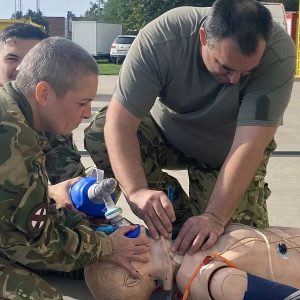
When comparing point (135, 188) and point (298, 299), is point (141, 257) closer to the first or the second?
point (135, 188)

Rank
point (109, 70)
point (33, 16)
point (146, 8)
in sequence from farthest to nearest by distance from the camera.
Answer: point (33, 16), point (146, 8), point (109, 70)

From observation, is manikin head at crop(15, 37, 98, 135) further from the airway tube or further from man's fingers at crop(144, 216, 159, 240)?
the airway tube

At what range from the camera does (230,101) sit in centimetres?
304

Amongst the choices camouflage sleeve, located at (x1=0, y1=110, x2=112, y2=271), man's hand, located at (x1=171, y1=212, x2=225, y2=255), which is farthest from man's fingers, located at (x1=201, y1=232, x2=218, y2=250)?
camouflage sleeve, located at (x1=0, y1=110, x2=112, y2=271)

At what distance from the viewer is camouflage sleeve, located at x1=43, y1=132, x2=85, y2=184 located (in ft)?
10.7

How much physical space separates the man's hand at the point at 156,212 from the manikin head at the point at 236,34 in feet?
1.97

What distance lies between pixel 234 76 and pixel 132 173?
58 centimetres

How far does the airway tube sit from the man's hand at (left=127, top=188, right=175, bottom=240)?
0.42 m

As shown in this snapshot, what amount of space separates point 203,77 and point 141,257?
0.97 m

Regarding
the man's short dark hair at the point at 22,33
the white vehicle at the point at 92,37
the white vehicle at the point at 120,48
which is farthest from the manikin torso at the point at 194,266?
the white vehicle at the point at 92,37

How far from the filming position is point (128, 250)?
2.49m

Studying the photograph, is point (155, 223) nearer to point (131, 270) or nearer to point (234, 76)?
point (131, 270)

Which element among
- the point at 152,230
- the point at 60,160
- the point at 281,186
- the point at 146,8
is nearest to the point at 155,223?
the point at 152,230

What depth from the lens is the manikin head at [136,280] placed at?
2475 millimetres
